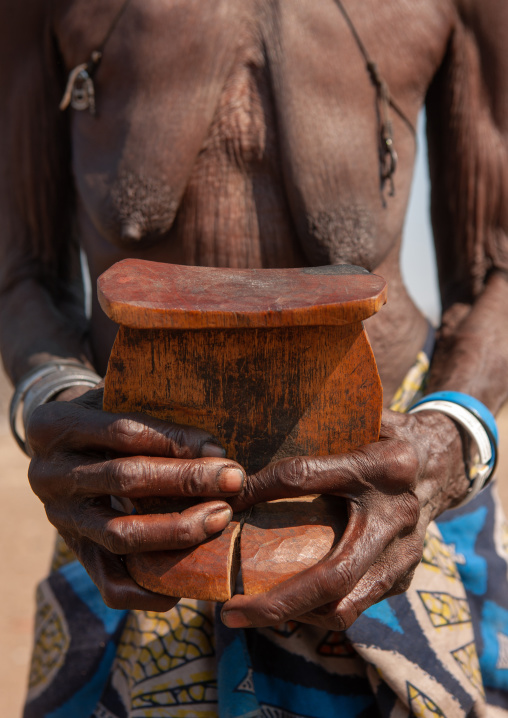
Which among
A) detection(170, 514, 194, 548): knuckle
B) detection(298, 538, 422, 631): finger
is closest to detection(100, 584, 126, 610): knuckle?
detection(170, 514, 194, 548): knuckle

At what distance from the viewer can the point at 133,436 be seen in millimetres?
891

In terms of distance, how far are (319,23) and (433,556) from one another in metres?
1.07

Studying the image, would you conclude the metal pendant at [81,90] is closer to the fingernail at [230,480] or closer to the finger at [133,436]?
the finger at [133,436]

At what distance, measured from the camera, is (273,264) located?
1.33 meters

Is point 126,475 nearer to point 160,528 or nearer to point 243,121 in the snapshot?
point 160,528

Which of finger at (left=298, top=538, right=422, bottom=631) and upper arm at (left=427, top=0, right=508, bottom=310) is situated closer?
finger at (left=298, top=538, right=422, bottom=631)

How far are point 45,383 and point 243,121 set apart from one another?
0.66 metres

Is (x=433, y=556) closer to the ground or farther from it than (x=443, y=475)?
closer to the ground

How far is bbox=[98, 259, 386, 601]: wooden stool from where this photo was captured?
2.90ft

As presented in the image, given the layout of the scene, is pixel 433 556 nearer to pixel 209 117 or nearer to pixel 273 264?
pixel 273 264

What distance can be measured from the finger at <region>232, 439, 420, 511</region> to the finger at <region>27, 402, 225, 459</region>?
79mm

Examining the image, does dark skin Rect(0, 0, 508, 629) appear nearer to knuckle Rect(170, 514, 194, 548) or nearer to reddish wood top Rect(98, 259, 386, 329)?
knuckle Rect(170, 514, 194, 548)

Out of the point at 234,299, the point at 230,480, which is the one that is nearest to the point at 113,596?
the point at 230,480

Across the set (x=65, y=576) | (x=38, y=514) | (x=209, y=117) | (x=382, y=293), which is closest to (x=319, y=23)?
(x=209, y=117)
